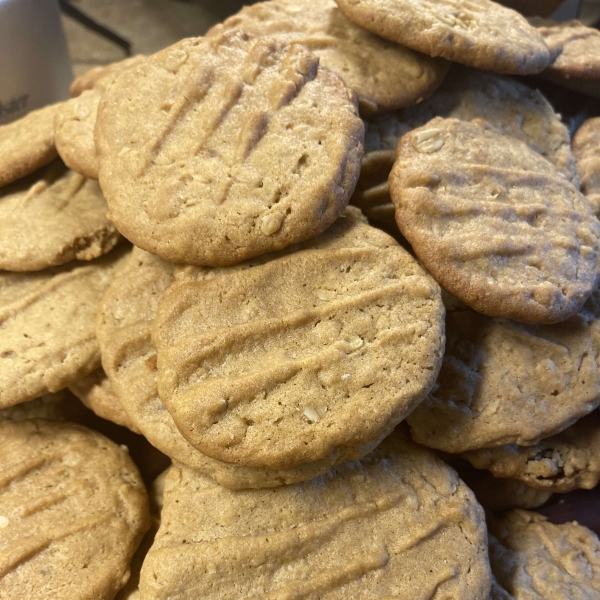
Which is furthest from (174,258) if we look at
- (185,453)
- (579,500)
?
(579,500)

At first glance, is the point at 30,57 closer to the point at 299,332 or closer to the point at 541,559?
the point at 299,332

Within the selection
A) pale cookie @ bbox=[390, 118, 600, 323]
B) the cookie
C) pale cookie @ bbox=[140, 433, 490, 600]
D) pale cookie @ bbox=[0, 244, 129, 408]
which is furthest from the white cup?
pale cookie @ bbox=[140, 433, 490, 600]

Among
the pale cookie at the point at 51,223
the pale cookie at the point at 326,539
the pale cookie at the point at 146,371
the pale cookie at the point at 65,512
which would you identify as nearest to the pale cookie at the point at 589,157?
the pale cookie at the point at 146,371

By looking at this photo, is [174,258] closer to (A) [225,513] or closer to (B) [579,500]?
(A) [225,513]

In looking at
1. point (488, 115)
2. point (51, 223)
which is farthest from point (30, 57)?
point (488, 115)

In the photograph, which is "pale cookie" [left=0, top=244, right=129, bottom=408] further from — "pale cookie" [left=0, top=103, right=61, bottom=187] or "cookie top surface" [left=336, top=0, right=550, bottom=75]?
"cookie top surface" [left=336, top=0, right=550, bottom=75]

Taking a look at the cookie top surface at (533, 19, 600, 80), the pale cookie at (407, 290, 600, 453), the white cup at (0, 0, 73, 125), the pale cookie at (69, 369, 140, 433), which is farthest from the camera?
the white cup at (0, 0, 73, 125)

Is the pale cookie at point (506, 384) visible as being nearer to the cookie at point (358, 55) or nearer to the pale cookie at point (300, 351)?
the pale cookie at point (300, 351)

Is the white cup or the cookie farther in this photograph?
the white cup
